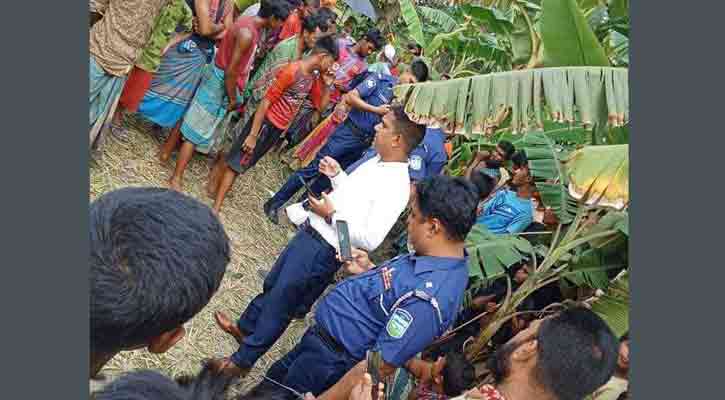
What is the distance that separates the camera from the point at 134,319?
159cm

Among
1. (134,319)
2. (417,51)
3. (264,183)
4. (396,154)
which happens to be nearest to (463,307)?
(396,154)

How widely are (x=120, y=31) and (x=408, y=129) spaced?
3.90ft

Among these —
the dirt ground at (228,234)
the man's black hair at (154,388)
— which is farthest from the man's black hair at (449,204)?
the dirt ground at (228,234)

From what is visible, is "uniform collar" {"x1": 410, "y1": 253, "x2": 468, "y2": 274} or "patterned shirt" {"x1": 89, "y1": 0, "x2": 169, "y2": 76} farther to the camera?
"patterned shirt" {"x1": 89, "y1": 0, "x2": 169, "y2": 76}

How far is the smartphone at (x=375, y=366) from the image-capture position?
2162 millimetres

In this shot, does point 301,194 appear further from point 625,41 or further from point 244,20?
point 625,41

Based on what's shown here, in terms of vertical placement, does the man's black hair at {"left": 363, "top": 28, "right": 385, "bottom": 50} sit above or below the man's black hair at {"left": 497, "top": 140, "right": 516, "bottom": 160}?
above

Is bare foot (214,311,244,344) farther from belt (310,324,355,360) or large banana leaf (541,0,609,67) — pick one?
large banana leaf (541,0,609,67)

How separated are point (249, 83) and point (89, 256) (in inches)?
84.4

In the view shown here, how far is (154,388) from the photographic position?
150 cm

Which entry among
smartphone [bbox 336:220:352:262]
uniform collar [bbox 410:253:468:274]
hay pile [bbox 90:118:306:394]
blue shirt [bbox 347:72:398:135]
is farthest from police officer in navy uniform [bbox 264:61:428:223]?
uniform collar [bbox 410:253:468:274]

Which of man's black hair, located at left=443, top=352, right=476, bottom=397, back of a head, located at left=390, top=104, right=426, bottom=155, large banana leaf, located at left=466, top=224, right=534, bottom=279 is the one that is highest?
back of a head, located at left=390, top=104, right=426, bottom=155

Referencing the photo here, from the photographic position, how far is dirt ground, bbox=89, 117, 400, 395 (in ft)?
8.93

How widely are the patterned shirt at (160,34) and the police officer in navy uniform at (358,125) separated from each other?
2.97 feet
